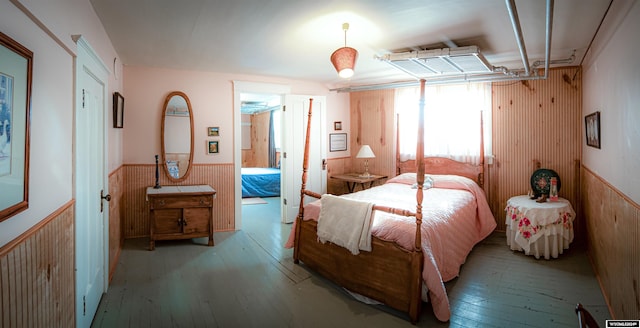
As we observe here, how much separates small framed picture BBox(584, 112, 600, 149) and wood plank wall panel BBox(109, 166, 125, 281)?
14.9ft

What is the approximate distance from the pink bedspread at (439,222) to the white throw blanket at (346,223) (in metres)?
0.10

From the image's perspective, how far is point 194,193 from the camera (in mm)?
4094

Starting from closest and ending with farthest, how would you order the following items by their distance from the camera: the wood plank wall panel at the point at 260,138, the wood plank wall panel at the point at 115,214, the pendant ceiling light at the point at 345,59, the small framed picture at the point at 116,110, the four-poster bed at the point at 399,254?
the four-poster bed at the point at 399,254 → the pendant ceiling light at the point at 345,59 → the wood plank wall panel at the point at 115,214 → the small framed picture at the point at 116,110 → the wood plank wall panel at the point at 260,138

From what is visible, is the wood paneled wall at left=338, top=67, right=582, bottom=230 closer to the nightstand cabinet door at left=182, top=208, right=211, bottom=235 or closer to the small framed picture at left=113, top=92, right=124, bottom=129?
the nightstand cabinet door at left=182, top=208, right=211, bottom=235

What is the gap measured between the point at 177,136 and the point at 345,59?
9.26 ft

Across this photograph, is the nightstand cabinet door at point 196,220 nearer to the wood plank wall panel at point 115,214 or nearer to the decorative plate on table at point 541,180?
the wood plank wall panel at point 115,214

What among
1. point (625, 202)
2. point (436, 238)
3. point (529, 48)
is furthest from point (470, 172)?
point (625, 202)

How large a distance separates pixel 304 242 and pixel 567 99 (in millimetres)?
3698

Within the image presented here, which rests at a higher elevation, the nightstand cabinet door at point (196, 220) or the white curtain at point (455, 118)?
the white curtain at point (455, 118)

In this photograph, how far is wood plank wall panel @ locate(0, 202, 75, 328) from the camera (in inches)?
45.9

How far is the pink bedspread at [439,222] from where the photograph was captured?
2448 mm

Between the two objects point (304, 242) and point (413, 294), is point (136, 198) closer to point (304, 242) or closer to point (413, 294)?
point (304, 242)

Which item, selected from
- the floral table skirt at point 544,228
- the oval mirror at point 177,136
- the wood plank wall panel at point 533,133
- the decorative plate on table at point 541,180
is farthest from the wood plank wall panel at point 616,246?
the oval mirror at point 177,136

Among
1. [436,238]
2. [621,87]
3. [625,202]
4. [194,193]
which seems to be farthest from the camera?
[194,193]
